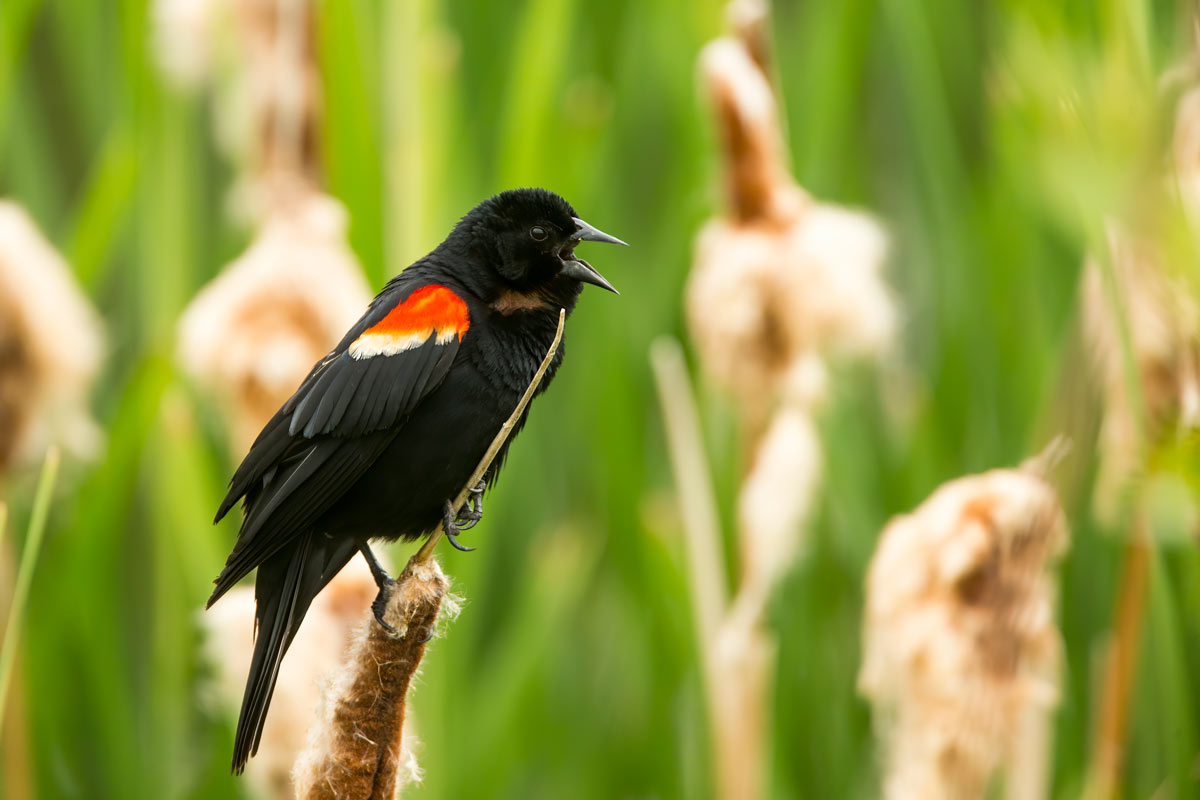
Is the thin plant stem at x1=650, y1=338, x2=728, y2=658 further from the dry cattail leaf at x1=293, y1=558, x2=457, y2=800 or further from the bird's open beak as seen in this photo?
the dry cattail leaf at x1=293, y1=558, x2=457, y2=800

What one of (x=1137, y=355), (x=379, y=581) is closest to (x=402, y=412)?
(x=379, y=581)

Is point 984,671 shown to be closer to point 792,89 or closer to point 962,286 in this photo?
point 962,286

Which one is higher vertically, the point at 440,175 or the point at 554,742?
the point at 440,175

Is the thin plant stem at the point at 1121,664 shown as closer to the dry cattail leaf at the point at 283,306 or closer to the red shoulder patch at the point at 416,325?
the red shoulder patch at the point at 416,325

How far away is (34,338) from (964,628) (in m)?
1.46

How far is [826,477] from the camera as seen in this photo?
2.20 meters

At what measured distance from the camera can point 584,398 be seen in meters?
2.41

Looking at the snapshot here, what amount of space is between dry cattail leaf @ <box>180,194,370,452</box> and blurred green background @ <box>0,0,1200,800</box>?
6cm

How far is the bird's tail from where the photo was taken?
50.3 inches

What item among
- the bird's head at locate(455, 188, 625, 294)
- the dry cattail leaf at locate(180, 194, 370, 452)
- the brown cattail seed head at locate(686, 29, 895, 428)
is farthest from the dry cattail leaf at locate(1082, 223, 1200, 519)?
the dry cattail leaf at locate(180, 194, 370, 452)

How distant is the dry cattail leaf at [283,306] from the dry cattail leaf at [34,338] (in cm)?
24

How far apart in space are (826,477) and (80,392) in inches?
A: 52.2

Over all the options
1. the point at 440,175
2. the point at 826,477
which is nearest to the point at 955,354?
the point at 826,477

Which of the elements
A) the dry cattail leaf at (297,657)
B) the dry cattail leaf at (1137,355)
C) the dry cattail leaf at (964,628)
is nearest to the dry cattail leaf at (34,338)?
the dry cattail leaf at (297,657)
